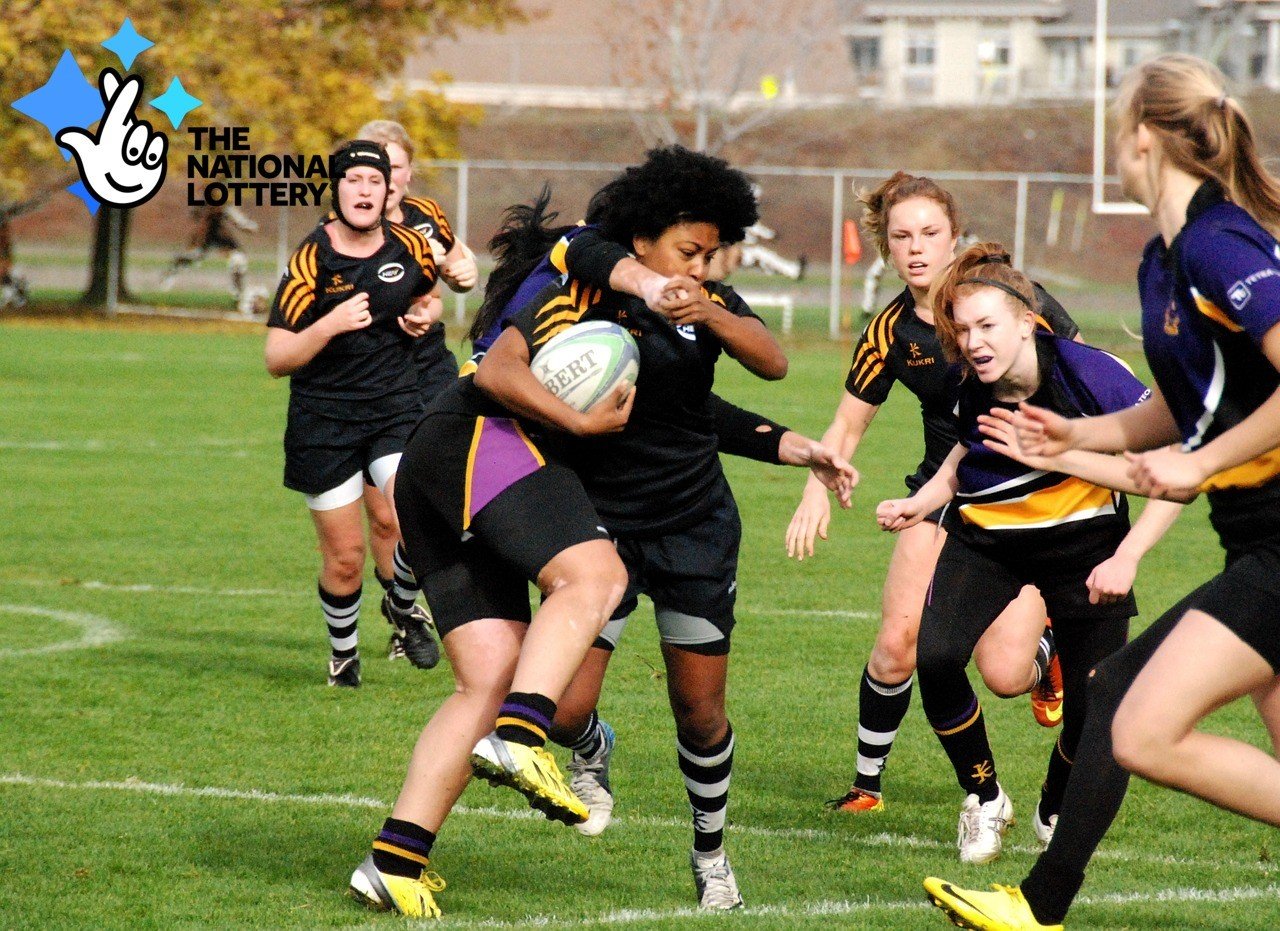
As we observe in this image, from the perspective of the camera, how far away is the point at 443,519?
4.53 meters

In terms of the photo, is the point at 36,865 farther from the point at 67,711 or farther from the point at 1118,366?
the point at 1118,366

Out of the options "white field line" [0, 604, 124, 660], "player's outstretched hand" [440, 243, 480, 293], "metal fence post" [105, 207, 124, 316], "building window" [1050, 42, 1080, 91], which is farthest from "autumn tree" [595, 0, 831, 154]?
"player's outstretched hand" [440, 243, 480, 293]

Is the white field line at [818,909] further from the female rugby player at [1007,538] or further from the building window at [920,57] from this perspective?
the building window at [920,57]

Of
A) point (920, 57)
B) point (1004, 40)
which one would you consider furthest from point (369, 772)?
point (1004, 40)

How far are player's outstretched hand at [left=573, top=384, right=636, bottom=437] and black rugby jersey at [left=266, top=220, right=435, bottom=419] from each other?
327 cm

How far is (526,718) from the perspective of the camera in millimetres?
4109

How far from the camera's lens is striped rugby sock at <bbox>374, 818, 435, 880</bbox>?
4.45m

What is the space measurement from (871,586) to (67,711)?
465 centimetres

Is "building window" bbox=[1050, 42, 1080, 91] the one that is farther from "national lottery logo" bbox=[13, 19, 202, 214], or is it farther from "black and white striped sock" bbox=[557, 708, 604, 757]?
"black and white striped sock" bbox=[557, 708, 604, 757]

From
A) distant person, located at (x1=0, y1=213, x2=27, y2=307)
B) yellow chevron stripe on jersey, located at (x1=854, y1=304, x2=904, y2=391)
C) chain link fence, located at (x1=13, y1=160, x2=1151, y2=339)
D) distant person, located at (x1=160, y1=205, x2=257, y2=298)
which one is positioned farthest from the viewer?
distant person, located at (x1=160, y1=205, x2=257, y2=298)

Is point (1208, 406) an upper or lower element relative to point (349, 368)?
upper

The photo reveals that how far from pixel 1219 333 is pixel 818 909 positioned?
6.38 ft

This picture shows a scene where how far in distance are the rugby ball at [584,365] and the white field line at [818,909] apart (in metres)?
1.36

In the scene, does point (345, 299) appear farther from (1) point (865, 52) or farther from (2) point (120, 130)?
(1) point (865, 52)
